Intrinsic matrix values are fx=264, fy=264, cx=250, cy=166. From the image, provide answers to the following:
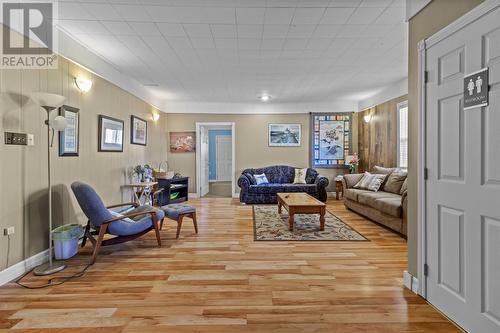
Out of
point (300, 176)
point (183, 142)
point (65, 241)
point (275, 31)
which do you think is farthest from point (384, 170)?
point (65, 241)

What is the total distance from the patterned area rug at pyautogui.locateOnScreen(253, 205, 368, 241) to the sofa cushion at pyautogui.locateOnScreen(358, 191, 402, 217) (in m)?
0.59

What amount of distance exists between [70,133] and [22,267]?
5.46 feet

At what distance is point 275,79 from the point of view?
5352 millimetres

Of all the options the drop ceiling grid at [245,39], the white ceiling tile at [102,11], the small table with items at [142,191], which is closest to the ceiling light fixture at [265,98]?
the drop ceiling grid at [245,39]

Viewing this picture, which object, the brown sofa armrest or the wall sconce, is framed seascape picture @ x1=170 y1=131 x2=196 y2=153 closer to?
the wall sconce

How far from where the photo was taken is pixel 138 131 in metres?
5.60

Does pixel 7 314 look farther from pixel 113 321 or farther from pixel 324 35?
pixel 324 35

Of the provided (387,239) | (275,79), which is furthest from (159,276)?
(275,79)

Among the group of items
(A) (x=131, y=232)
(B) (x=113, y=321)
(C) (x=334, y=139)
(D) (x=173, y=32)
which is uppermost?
(D) (x=173, y=32)

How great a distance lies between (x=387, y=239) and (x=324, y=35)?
2.96 meters

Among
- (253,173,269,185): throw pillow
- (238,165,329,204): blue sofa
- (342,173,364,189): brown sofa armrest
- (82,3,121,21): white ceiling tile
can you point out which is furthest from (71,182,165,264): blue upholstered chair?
(342,173,364,189): brown sofa armrest

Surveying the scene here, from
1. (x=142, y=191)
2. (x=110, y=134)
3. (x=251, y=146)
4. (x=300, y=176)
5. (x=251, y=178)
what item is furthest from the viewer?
(x=251, y=146)

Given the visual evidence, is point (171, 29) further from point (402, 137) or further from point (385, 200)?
point (402, 137)

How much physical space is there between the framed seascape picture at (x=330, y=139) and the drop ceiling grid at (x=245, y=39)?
77.5 inches
